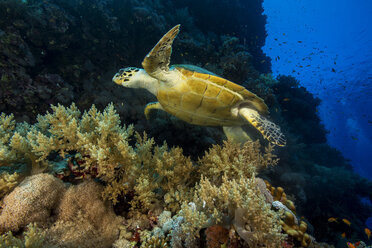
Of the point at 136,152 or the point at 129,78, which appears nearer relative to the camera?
the point at 136,152

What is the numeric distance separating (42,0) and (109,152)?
8837 millimetres

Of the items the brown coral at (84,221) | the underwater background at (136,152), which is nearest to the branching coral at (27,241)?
the underwater background at (136,152)

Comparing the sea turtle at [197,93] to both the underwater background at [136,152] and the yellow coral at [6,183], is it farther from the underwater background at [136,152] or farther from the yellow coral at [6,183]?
the yellow coral at [6,183]

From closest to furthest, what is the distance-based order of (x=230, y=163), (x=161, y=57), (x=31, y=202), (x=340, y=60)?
1. (x=31, y=202)
2. (x=230, y=163)
3. (x=161, y=57)
4. (x=340, y=60)

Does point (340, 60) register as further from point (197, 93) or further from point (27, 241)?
point (27, 241)

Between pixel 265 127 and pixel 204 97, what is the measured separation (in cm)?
135

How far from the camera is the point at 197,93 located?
3189 mm

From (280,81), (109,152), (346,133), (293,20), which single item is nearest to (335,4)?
(293,20)

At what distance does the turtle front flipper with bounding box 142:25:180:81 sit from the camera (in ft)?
7.34

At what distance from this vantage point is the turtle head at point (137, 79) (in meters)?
3.76

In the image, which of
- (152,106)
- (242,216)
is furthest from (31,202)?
(152,106)

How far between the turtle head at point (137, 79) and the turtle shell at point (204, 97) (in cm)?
35

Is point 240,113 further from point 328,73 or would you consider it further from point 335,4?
point 335,4

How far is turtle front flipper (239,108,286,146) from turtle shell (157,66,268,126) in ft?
0.86
